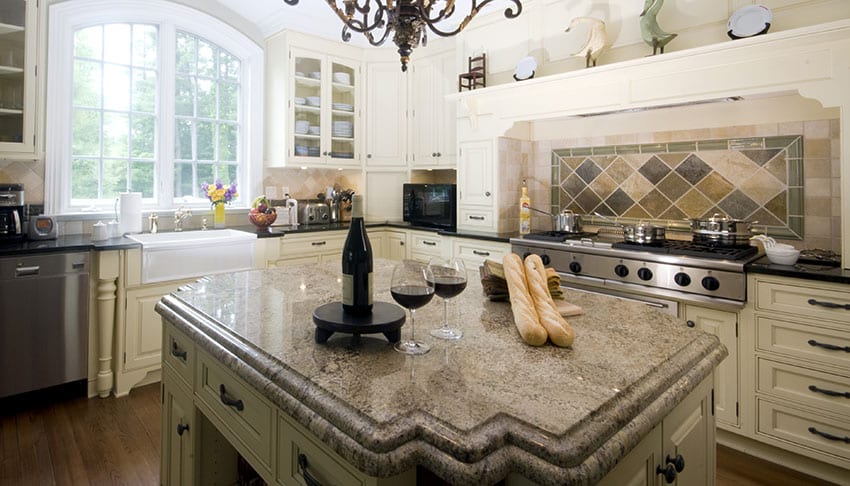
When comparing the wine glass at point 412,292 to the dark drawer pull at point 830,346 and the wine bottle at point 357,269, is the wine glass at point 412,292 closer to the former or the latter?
the wine bottle at point 357,269

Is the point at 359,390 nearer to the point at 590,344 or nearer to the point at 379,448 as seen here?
the point at 379,448

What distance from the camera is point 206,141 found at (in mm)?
4133

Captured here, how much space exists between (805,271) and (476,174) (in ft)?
7.42

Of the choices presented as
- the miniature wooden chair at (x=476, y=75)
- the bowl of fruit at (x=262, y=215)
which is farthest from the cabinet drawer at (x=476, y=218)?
the bowl of fruit at (x=262, y=215)

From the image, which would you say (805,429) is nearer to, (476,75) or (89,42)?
(476,75)

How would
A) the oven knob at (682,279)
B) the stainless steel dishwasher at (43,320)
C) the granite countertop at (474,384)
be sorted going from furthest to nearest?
the stainless steel dishwasher at (43,320)
the oven knob at (682,279)
the granite countertop at (474,384)

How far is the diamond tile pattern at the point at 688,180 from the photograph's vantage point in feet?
8.82

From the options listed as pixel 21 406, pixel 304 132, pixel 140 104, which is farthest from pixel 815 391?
pixel 140 104

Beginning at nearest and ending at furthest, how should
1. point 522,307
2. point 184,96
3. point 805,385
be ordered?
point 522,307 < point 805,385 < point 184,96

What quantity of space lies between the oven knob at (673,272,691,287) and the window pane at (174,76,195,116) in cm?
391

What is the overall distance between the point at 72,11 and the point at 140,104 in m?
0.72

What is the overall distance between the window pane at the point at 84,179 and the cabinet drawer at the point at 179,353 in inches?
99.6

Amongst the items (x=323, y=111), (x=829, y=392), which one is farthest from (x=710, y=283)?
(x=323, y=111)

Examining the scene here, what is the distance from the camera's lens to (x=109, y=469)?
7.28 ft
